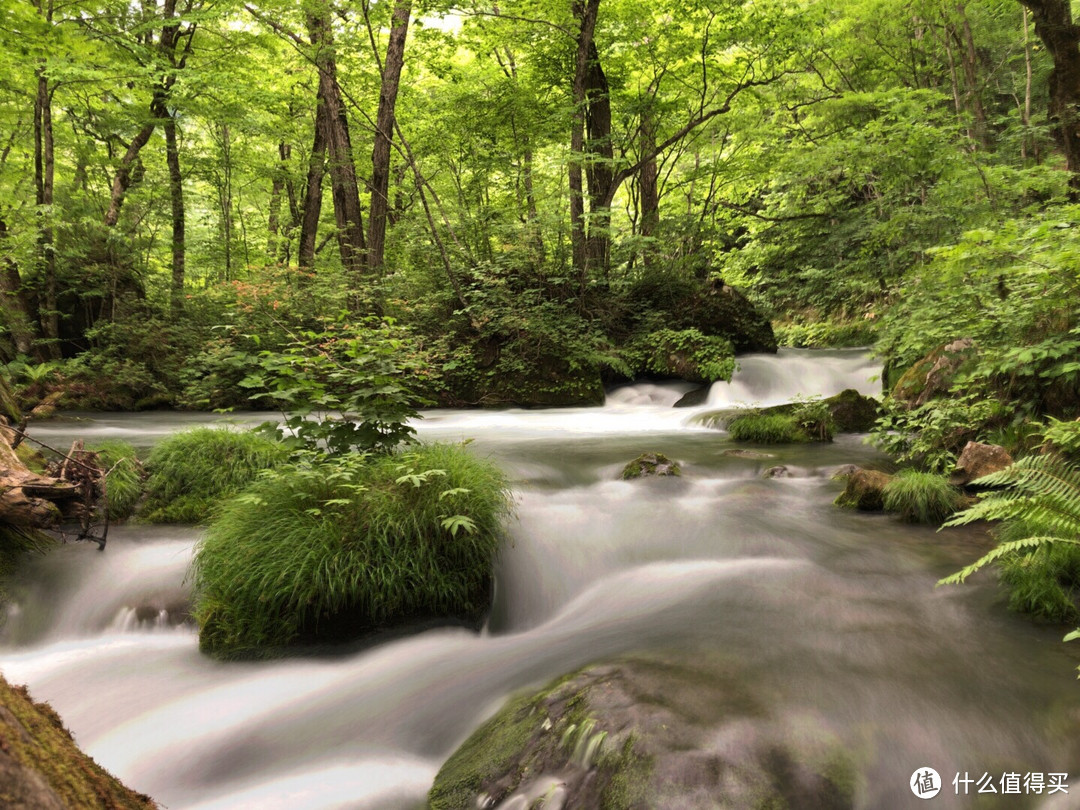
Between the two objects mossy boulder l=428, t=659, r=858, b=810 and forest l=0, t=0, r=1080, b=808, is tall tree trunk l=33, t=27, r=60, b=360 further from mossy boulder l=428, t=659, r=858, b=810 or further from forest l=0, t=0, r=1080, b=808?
mossy boulder l=428, t=659, r=858, b=810

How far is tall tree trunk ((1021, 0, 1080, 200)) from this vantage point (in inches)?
308

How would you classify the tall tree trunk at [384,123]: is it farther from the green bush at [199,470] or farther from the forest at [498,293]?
the green bush at [199,470]

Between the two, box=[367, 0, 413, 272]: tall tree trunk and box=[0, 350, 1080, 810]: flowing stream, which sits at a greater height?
box=[367, 0, 413, 272]: tall tree trunk

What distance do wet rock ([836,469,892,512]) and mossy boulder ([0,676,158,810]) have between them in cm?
561

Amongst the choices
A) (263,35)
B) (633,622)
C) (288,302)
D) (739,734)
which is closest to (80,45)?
(288,302)

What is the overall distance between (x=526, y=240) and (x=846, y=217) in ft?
34.6

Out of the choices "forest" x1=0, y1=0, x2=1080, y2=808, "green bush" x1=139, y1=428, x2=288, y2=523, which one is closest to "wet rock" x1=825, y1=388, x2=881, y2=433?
"forest" x1=0, y1=0, x2=1080, y2=808

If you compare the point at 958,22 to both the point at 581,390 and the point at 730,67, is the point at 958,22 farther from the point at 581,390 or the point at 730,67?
the point at 581,390

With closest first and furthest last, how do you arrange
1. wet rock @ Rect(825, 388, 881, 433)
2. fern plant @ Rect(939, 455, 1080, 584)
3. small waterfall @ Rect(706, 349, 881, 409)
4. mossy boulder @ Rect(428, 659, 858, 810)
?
1. mossy boulder @ Rect(428, 659, 858, 810)
2. fern plant @ Rect(939, 455, 1080, 584)
3. wet rock @ Rect(825, 388, 881, 433)
4. small waterfall @ Rect(706, 349, 881, 409)

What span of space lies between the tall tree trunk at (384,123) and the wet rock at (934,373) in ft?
31.4

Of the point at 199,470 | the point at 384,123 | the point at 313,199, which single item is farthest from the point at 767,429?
the point at 313,199

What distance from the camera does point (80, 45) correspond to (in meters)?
8.41

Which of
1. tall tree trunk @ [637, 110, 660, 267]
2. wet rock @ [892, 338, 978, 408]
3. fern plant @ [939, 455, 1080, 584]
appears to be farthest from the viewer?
tall tree trunk @ [637, 110, 660, 267]

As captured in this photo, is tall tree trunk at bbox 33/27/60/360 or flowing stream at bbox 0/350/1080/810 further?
tall tree trunk at bbox 33/27/60/360
